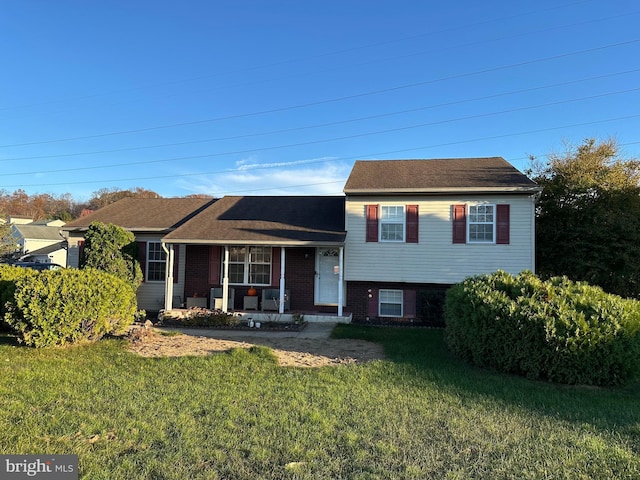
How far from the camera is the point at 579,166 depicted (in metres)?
13.7

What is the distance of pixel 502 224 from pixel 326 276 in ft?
18.8

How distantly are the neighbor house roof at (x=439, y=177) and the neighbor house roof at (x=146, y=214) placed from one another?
664cm

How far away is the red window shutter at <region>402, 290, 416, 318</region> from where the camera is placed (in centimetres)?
1277

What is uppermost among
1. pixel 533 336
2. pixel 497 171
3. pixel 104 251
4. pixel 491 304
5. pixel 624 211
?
pixel 497 171

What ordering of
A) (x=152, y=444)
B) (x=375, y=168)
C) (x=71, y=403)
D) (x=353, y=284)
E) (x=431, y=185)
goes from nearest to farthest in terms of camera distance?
(x=152, y=444)
(x=71, y=403)
(x=431, y=185)
(x=353, y=284)
(x=375, y=168)

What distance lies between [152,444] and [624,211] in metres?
14.9

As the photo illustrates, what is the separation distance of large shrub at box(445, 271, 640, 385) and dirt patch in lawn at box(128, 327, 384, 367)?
194cm

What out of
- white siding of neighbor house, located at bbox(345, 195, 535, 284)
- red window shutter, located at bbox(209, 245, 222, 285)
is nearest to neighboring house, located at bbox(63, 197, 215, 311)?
red window shutter, located at bbox(209, 245, 222, 285)

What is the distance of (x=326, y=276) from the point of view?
43.5 ft

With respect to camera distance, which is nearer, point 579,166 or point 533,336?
point 533,336

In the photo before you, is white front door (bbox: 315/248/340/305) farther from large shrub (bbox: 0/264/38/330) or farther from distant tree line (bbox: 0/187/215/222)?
distant tree line (bbox: 0/187/215/222)

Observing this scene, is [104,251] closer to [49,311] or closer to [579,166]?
[49,311]

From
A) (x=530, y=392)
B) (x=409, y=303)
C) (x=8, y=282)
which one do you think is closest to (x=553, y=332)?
(x=530, y=392)

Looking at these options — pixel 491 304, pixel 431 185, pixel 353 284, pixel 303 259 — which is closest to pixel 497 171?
pixel 431 185
